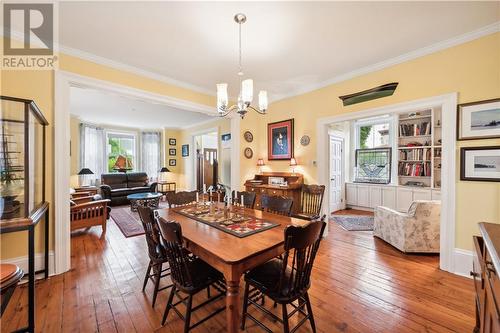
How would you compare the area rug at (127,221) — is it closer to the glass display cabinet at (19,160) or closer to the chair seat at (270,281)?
the glass display cabinet at (19,160)

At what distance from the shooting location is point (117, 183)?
22.1 feet

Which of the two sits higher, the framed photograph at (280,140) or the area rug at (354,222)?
the framed photograph at (280,140)

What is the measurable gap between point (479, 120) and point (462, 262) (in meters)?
1.66

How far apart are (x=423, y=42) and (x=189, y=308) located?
377cm

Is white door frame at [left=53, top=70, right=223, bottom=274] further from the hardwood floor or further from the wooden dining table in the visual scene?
the wooden dining table

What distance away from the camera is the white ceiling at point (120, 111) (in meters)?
4.58

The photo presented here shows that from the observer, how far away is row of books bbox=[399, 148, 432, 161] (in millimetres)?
4965

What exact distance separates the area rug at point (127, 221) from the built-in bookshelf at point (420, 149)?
628 centimetres

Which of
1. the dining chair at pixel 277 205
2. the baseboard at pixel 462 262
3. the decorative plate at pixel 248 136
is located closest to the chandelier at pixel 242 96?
the dining chair at pixel 277 205

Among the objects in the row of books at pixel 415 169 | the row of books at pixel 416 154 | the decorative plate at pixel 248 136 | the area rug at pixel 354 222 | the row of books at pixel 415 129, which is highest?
the row of books at pixel 415 129

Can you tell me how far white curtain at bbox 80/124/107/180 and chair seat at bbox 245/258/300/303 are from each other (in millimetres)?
7308

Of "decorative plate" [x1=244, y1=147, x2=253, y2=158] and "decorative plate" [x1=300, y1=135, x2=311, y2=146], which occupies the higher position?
"decorative plate" [x1=300, y1=135, x2=311, y2=146]

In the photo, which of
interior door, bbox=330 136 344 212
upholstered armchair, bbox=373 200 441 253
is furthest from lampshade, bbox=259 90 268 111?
interior door, bbox=330 136 344 212

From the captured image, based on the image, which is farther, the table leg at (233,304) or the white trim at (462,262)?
the white trim at (462,262)
